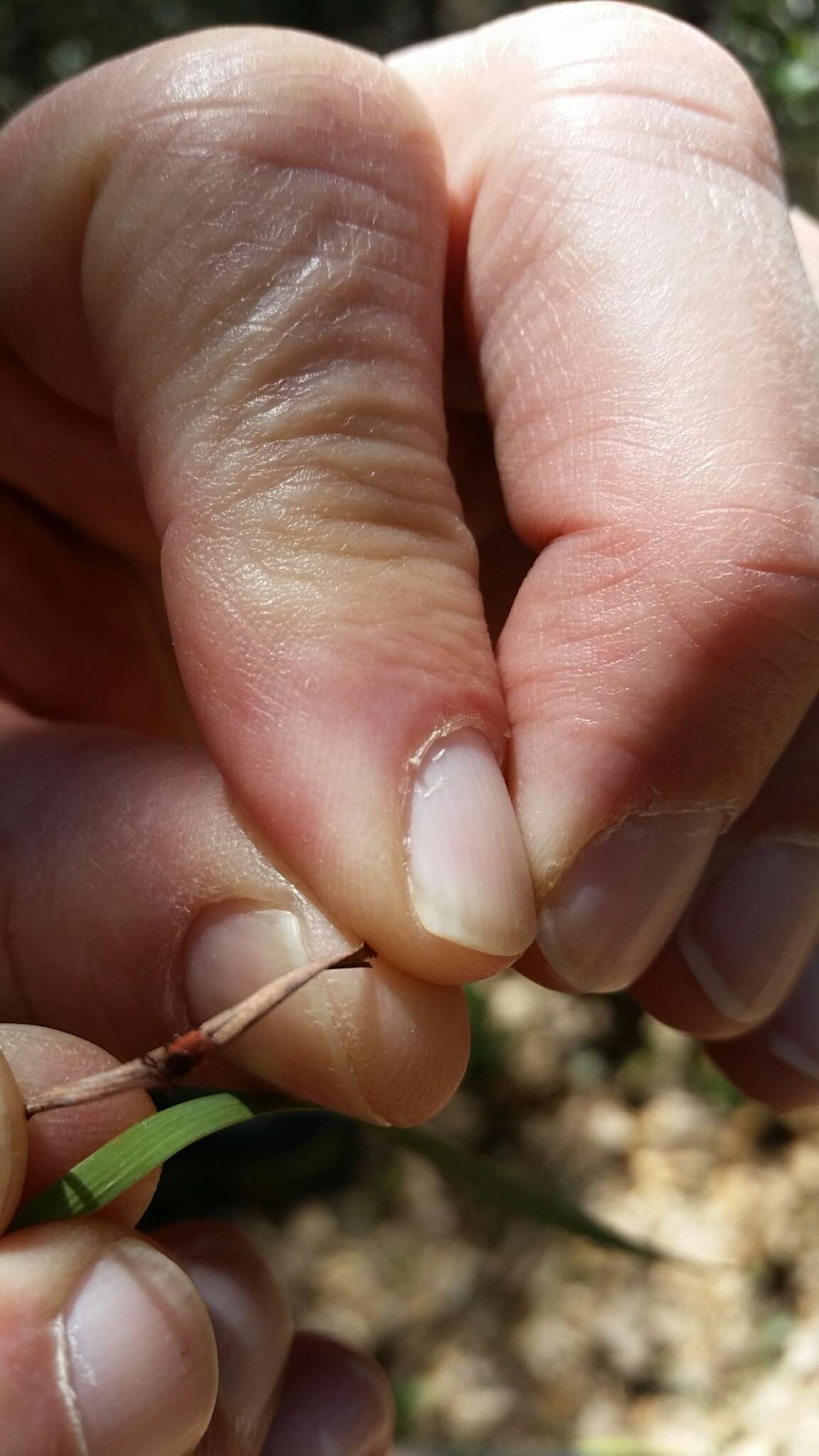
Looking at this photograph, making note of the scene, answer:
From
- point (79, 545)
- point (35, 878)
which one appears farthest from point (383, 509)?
point (79, 545)

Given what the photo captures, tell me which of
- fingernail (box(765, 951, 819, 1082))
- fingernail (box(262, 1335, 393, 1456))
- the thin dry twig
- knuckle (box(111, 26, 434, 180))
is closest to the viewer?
the thin dry twig

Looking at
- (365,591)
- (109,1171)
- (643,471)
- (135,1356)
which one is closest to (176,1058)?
(109,1171)

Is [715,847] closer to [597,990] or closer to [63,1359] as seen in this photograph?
[597,990]

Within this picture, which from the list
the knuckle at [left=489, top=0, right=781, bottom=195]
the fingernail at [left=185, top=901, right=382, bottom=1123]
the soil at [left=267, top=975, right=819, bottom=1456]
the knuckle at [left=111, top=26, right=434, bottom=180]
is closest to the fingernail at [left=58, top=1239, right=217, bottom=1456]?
the fingernail at [left=185, top=901, right=382, bottom=1123]

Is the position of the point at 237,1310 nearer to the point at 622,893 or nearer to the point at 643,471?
the point at 622,893

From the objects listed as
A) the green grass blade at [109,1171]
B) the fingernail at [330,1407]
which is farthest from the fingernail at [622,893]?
the fingernail at [330,1407]

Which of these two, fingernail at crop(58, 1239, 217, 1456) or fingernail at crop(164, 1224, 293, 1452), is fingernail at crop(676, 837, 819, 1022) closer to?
fingernail at crop(164, 1224, 293, 1452)

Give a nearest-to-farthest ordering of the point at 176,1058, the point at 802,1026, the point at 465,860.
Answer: the point at 176,1058 → the point at 465,860 → the point at 802,1026
